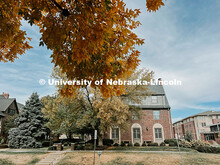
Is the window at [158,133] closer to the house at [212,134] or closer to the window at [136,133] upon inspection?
the window at [136,133]

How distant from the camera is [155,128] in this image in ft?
83.7

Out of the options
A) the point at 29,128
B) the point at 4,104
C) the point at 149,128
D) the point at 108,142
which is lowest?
the point at 108,142

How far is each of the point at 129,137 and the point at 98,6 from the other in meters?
24.8

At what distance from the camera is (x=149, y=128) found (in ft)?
83.6

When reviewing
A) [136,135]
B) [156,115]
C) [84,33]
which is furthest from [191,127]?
[84,33]

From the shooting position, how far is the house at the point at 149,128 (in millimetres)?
24969

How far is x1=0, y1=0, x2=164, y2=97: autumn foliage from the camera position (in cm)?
289

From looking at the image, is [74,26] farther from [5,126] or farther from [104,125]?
[5,126]

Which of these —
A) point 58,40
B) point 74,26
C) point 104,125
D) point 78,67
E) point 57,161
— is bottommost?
point 57,161

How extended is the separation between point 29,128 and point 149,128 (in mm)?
18634

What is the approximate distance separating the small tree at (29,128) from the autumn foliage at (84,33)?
22.1 metres

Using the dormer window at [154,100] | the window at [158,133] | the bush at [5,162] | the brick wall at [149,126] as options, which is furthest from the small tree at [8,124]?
the dormer window at [154,100]

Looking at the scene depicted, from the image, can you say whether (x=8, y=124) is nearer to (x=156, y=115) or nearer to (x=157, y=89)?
(x=156, y=115)

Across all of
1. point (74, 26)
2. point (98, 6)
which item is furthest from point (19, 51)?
point (98, 6)
